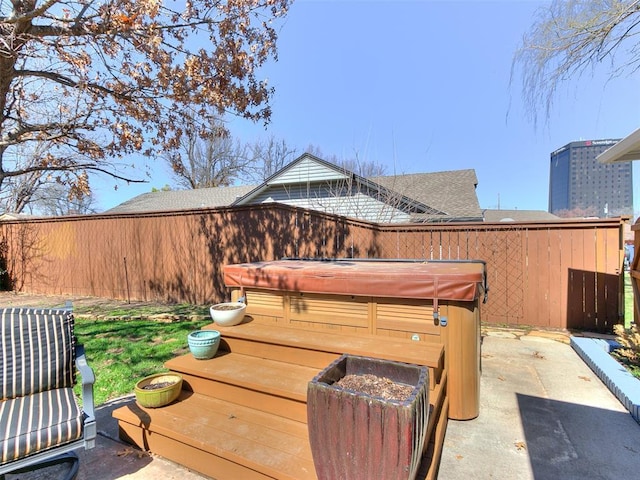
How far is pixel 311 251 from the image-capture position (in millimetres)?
6137

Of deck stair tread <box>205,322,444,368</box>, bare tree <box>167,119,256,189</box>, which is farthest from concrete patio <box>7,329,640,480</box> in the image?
bare tree <box>167,119,256,189</box>

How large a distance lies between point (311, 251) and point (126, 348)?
329cm

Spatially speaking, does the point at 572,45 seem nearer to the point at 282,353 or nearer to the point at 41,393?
the point at 282,353

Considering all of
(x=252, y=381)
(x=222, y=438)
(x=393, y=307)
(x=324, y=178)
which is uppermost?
(x=324, y=178)

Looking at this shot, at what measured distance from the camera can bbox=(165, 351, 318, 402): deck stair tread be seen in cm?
226

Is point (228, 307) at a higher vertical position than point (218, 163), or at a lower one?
lower

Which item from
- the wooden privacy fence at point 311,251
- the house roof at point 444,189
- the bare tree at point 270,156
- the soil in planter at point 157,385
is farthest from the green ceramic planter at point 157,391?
the bare tree at point 270,156

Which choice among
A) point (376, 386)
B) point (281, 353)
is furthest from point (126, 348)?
point (376, 386)

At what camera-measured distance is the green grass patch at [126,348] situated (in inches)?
128

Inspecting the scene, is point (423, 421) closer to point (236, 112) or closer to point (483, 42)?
point (236, 112)

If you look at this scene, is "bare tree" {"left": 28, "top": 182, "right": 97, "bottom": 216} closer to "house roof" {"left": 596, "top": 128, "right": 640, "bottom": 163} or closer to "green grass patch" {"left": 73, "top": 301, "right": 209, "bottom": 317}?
"green grass patch" {"left": 73, "top": 301, "right": 209, "bottom": 317}

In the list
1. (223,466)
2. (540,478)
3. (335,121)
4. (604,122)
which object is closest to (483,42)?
(604,122)

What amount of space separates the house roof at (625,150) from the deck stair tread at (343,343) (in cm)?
316

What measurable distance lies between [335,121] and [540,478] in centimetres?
1709
